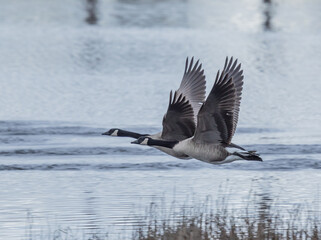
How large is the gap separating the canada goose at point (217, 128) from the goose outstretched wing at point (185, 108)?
3.27 ft

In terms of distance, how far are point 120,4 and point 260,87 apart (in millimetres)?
36855

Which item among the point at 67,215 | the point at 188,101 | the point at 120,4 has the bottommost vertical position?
the point at 67,215

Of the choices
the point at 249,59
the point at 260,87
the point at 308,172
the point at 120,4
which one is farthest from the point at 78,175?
the point at 120,4

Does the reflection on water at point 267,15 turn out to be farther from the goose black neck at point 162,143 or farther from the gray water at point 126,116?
the goose black neck at point 162,143

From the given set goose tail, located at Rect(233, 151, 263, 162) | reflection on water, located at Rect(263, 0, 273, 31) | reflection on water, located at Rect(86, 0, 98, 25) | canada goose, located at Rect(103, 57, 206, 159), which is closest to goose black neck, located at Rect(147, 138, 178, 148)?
canada goose, located at Rect(103, 57, 206, 159)

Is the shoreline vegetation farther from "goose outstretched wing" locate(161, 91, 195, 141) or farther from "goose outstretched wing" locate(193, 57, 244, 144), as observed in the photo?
"goose outstretched wing" locate(161, 91, 195, 141)

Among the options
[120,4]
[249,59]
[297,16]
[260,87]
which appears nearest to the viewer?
[260,87]

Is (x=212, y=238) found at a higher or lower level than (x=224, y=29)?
lower

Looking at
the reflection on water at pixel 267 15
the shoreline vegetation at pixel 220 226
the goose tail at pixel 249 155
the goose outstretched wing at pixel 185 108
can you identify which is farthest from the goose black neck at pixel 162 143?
the reflection on water at pixel 267 15

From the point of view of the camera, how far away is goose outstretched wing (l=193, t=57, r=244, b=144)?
11797mm

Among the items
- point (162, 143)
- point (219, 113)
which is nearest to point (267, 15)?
point (162, 143)

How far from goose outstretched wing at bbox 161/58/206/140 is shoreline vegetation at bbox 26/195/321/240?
136 cm

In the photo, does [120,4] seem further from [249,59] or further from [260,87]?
[260,87]

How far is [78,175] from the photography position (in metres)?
15.5
